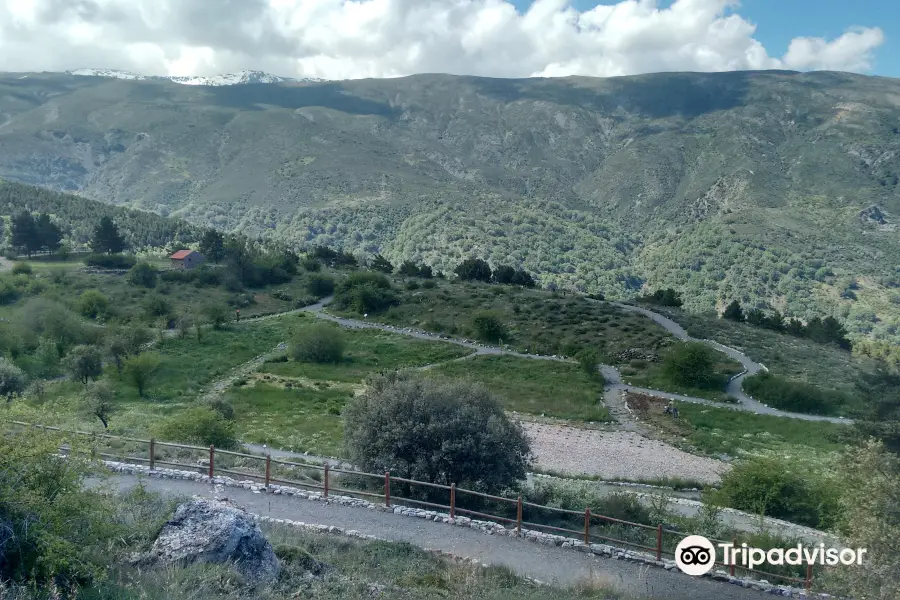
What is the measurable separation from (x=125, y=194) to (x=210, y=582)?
20905 centimetres

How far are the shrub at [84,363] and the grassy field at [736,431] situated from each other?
29.8 meters

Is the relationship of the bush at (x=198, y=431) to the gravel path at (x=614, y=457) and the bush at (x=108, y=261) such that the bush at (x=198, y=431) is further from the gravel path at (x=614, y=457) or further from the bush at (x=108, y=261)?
the bush at (x=108, y=261)

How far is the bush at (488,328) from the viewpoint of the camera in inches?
1967

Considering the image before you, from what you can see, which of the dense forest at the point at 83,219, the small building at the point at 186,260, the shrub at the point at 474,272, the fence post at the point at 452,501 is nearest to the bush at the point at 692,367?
the fence post at the point at 452,501

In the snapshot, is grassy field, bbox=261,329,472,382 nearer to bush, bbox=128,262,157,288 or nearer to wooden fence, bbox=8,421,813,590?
bush, bbox=128,262,157,288

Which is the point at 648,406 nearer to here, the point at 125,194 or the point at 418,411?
the point at 418,411

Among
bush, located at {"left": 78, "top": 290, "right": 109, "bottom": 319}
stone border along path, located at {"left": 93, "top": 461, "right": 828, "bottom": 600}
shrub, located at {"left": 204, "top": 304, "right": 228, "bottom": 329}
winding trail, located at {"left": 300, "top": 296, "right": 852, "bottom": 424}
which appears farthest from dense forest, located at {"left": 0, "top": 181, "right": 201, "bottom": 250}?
stone border along path, located at {"left": 93, "top": 461, "right": 828, "bottom": 600}

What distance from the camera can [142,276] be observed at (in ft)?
201

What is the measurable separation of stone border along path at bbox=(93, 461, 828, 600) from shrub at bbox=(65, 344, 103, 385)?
887 inches

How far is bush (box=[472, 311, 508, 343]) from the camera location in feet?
164

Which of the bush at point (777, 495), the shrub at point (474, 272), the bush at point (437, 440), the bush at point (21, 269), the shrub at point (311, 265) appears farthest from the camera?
the shrub at point (311, 265)

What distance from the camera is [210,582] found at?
24.6 ft

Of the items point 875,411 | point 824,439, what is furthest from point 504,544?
point 824,439

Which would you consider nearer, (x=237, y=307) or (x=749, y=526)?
(x=749, y=526)
